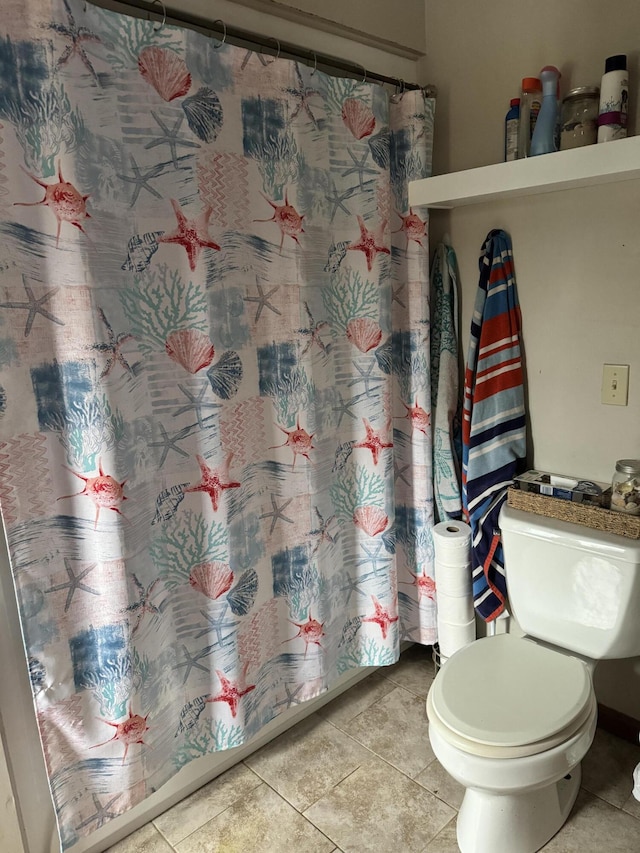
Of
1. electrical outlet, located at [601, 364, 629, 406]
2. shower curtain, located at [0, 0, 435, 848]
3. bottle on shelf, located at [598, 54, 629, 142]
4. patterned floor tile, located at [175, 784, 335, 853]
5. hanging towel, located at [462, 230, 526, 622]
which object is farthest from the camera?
hanging towel, located at [462, 230, 526, 622]

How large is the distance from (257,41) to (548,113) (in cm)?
79

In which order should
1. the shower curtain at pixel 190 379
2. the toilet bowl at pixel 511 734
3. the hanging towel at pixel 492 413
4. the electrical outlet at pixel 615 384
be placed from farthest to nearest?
1. the hanging towel at pixel 492 413
2. the electrical outlet at pixel 615 384
3. the toilet bowl at pixel 511 734
4. the shower curtain at pixel 190 379

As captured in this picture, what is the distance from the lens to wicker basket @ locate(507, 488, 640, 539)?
1634 millimetres

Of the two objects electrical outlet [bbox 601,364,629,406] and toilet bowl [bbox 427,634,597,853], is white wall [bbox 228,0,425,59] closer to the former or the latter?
electrical outlet [bbox 601,364,629,406]

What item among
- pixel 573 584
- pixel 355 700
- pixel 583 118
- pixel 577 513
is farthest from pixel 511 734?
pixel 583 118

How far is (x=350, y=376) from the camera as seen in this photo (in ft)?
6.34

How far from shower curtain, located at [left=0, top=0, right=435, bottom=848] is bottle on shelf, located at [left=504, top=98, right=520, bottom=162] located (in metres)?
0.27

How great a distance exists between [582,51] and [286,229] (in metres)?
0.94

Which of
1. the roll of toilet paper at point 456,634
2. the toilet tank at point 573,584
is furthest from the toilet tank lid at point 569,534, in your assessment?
the roll of toilet paper at point 456,634

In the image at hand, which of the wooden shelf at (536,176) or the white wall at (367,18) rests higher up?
the white wall at (367,18)

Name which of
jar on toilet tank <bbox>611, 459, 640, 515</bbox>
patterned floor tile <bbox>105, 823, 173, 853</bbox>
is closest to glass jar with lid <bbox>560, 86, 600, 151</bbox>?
jar on toilet tank <bbox>611, 459, 640, 515</bbox>

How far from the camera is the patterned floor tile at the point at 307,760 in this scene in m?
1.83

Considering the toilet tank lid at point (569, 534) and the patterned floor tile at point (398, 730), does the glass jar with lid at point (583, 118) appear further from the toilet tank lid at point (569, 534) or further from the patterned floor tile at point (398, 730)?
the patterned floor tile at point (398, 730)

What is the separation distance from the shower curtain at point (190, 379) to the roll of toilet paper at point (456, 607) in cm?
19
